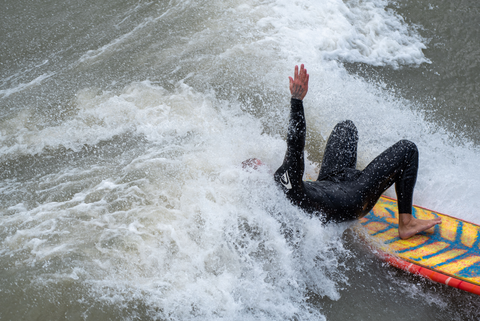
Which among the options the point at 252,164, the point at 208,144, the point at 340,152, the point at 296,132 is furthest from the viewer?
the point at 208,144

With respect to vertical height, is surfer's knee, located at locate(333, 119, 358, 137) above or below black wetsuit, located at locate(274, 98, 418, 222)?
above

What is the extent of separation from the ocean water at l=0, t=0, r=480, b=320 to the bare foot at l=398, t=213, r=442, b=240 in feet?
1.13

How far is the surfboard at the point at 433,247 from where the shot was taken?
273 cm

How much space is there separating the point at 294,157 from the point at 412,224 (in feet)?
4.41

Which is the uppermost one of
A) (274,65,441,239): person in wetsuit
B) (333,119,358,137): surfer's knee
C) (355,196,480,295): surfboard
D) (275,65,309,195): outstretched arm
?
(275,65,309,195): outstretched arm

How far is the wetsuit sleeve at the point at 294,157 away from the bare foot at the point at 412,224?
3.33 feet

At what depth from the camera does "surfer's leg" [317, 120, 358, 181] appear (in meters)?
3.30

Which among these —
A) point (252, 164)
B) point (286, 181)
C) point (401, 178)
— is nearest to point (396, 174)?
point (401, 178)

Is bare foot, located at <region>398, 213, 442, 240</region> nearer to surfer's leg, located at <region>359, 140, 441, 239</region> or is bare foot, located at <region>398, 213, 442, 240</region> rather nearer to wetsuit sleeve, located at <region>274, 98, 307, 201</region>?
surfer's leg, located at <region>359, 140, 441, 239</region>

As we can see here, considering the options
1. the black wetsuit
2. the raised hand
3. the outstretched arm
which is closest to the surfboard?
the black wetsuit

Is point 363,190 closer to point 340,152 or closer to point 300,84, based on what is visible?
point 340,152

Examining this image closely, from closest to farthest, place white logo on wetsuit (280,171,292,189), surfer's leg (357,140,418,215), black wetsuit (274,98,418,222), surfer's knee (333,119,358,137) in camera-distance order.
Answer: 1. white logo on wetsuit (280,171,292,189)
2. black wetsuit (274,98,418,222)
3. surfer's leg (357,140,418,215)
4. surfer's knee (333,119,358,137)

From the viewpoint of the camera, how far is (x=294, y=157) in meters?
2.52

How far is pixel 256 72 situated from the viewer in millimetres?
4867
